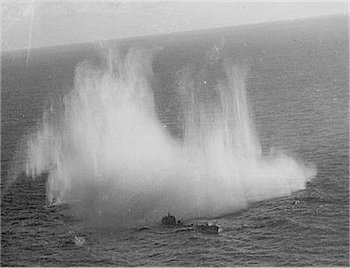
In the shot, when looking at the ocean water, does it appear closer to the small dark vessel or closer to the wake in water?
the small dark vessel

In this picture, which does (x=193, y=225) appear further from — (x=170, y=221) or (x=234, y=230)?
(x=234, y=230)

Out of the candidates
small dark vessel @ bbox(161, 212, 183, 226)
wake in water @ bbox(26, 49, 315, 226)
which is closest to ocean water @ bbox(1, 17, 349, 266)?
small dark vessel @ bbox(161, 212, 183, 226)

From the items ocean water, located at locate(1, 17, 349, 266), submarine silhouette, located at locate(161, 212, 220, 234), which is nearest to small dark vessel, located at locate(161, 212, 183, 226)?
submarine silhouette, located at locate(161, 212, 220, 234)

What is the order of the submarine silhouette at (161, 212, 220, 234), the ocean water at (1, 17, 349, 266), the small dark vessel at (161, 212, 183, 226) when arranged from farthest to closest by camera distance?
1. the small dark vessel at (161, 212, 183, 226)
2. the submarine silhouette at (161, 212, 220, 234)
3. the ocean water at (1, 17, 349, 266)

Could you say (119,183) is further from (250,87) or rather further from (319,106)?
(250,87)

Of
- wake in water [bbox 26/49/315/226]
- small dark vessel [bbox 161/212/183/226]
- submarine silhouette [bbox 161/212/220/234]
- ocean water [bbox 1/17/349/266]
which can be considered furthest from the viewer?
wake in water [bbox 26/49/315/226]

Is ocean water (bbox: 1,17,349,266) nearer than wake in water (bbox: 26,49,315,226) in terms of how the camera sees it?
Yes

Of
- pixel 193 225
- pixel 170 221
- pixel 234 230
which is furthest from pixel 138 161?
pixel 234 230

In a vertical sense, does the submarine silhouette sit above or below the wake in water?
below

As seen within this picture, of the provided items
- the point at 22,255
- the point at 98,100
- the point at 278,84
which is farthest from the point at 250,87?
the point at 22,255
